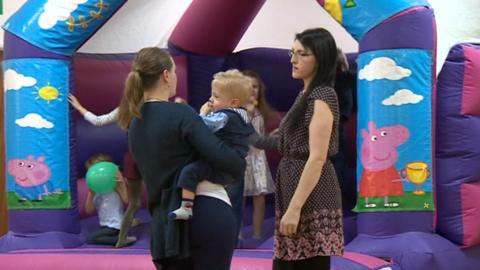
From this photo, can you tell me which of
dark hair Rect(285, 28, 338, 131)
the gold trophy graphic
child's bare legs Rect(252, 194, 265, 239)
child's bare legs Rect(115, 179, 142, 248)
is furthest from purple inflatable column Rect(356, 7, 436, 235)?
dark hair Rect(285, 28, 338, 131)

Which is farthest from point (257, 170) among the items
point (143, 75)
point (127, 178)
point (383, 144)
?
point (143, 75)

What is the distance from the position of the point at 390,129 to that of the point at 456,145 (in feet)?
1.09

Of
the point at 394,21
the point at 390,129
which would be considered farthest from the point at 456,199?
the point at 394,21

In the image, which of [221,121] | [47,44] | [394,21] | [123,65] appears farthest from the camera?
[123,65]

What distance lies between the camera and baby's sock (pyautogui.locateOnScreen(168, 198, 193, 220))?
1.87 m

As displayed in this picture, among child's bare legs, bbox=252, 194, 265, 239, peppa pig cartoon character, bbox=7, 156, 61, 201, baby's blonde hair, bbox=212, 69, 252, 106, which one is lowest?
child's bare legs, bbox=252, 194, 265, 239

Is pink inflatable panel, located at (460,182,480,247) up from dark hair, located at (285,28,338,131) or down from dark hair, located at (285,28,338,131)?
down

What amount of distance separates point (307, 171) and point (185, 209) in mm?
335

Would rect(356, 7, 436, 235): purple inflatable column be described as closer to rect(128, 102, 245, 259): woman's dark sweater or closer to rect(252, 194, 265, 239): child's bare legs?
rect(252, 194, 265, 239): child's bare legs

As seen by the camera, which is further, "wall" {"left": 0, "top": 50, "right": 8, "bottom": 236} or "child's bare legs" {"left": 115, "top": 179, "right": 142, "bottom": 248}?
"wall" {"left": 0, "top": 50, "right": 8, "bottom": 236}

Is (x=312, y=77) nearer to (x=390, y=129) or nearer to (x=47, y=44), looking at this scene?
(x=390, y=129)

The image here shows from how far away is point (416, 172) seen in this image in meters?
3.24

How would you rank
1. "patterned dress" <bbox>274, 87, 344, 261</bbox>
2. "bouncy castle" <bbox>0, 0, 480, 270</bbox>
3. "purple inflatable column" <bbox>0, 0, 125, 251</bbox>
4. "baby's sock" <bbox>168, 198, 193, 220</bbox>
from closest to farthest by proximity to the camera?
"baby's sock" <bbox>168, 198, 193, 220</bbox> < "patterned dress" <bbox>274, 87, 344, 261</bbox> < "bouncy castle" <bbox>0, 0, 480, 270</bbox> < "purple inflatable column" <bbox>0, 0, 125, 251</bbox>

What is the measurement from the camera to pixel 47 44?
140 inches
